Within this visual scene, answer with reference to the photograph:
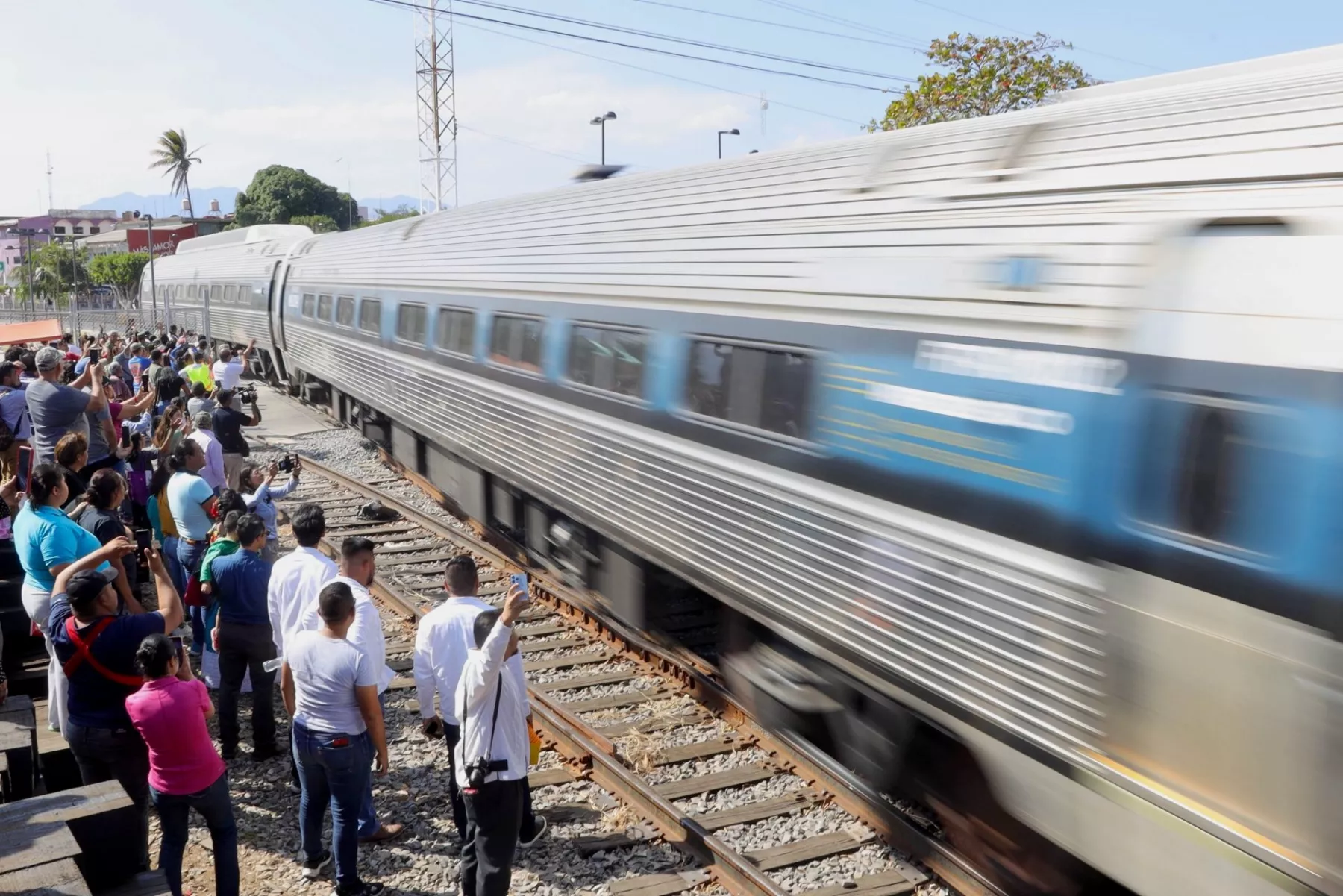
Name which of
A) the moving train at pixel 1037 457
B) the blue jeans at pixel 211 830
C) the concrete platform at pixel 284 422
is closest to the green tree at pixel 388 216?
the concrete platform at pixel 284 422

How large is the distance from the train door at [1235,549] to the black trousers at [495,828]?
7.71 feet

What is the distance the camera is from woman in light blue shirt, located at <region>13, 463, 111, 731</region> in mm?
5555

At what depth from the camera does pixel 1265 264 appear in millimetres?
3342

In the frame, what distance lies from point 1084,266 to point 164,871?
4.60 m

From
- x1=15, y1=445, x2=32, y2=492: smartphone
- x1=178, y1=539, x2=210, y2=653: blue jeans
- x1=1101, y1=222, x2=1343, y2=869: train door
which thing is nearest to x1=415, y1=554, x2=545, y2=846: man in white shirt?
x1=1101, y1=222, x2=1343, y2=869: train door

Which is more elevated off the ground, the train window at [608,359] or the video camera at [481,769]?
the train window at [608,359]

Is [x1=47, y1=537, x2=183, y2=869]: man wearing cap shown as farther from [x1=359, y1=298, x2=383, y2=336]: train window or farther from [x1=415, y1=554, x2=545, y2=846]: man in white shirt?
[x1=359, y1=298, x2=383, y2=336]: train window

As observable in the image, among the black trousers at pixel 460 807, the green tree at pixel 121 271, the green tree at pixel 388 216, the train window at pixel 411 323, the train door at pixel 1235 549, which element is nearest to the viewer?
the train door at pixel 1235 549

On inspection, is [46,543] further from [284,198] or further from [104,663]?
[284,198]

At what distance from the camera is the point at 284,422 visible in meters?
20.2

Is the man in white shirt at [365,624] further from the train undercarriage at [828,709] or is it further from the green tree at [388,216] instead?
the green tree at [388,216]

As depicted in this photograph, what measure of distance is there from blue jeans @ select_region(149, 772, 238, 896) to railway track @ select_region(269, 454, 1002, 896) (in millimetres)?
1645

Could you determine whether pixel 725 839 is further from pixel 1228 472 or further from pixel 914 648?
pixel 1228 472

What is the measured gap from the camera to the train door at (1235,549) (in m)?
3.10
